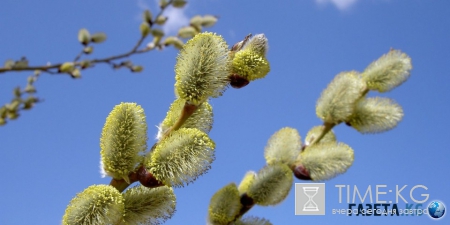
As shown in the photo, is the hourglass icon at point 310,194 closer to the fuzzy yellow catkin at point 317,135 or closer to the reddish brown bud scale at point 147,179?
the fuzzy yellow catkin at point 317,135

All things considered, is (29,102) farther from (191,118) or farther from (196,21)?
(191,118)

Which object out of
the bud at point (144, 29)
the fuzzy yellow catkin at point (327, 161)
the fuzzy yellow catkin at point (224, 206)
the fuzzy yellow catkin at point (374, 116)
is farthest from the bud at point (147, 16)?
the fuzzy yellow catkin at point (374, 116)

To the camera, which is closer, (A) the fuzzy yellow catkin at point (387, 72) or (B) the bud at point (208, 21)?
(B) the bud at point (208, 21)

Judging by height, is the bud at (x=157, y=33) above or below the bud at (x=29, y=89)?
above

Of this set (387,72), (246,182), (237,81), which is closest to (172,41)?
(237,81)

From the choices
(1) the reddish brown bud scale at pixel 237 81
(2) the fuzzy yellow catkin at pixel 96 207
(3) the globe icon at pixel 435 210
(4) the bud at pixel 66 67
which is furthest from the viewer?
(3) the globe icon at pixel 435 210

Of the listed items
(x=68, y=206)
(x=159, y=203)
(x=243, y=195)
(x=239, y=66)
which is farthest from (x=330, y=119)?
(x=68, y=206)

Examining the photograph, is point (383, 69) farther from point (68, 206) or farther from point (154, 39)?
point (154, 39)
